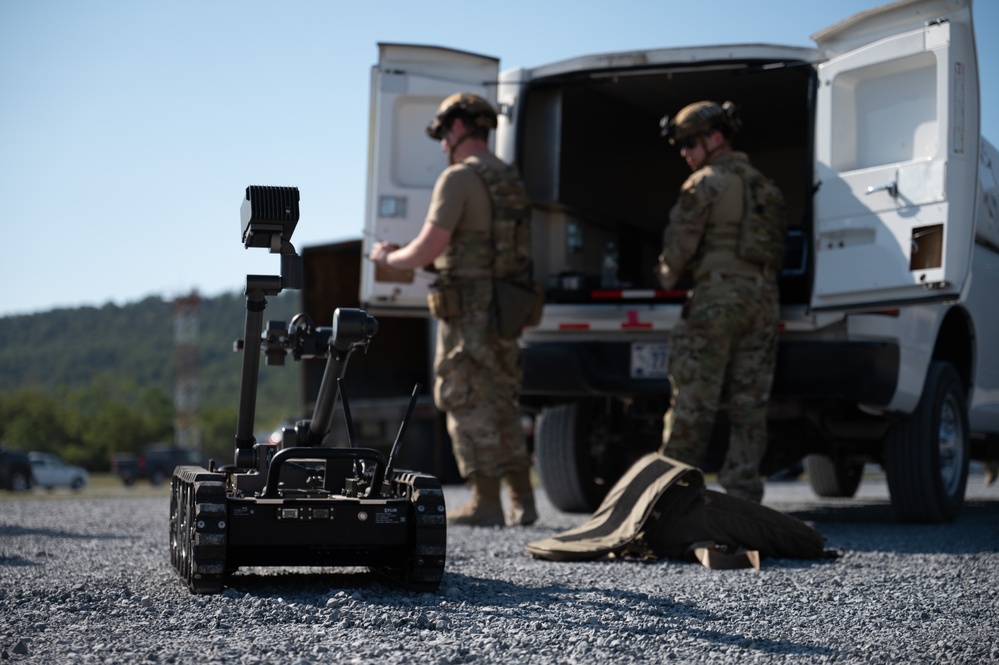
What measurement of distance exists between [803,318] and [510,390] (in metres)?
1.63

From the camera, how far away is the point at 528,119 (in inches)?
316

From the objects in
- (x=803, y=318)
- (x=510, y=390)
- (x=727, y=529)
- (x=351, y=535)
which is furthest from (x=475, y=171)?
(x=351, y=535)

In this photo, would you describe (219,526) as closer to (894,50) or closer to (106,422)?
(894,50)

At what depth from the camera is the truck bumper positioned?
649 cm

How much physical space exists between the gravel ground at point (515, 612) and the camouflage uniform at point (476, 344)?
1.14 metres

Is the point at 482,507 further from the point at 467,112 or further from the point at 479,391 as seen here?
the point at 467,112

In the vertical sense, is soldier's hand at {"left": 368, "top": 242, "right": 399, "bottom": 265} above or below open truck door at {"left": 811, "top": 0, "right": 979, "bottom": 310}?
below

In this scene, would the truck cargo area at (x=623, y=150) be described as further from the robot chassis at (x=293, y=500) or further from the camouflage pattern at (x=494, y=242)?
the robot chassis at (x=293, y=500)

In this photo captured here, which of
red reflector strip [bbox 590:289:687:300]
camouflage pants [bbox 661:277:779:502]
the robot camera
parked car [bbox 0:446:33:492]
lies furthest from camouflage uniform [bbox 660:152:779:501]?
parked car [bbox 0:446:33:492]

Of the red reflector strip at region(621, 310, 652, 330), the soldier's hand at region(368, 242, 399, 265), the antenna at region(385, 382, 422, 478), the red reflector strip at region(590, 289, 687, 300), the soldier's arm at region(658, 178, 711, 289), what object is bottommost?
the antenna at region(385, 382, 422, 478)

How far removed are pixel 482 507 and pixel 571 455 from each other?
1310 millimetres

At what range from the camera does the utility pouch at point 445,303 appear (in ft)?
22.0

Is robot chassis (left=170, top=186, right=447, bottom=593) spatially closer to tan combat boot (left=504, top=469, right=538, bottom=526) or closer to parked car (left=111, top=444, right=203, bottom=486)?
tan combat boot (left=504, top=469, right=538, bottom=526)

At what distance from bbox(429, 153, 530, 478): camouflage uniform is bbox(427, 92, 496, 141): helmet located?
0.19 metres
